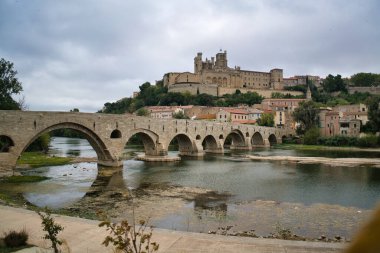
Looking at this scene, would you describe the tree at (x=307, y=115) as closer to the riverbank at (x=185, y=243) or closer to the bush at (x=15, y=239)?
the riverbank at (x=185, y=243)

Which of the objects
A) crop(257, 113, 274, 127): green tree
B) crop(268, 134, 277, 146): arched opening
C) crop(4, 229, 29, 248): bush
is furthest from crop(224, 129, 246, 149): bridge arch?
crop(4, 229, 29, 248): bush

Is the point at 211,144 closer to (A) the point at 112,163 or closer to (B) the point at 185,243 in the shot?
(A) the point at 112,163

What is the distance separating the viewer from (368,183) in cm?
2467

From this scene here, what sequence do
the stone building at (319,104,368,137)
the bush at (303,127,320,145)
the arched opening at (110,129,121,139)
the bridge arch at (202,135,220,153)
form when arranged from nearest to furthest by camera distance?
the arched opening at (110,129,121,139) → the bridge arch at (202,135,220,153) → the bush at (303,127,320,145) → the stone building at (319,104,368,137)

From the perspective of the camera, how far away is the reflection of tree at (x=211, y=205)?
16156 millimetres

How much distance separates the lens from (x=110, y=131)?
3375 cm

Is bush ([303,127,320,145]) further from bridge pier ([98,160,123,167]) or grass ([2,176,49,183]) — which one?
grass ([2,176,49,183])

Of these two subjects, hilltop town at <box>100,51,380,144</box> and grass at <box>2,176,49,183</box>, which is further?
hilltop town at <box>100,51,380,144</box>

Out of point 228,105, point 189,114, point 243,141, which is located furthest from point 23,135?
point 228,105

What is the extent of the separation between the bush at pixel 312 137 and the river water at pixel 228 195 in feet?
108

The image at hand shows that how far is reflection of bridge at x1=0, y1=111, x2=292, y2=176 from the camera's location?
26062 mm

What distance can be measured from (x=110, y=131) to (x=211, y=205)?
18158mm

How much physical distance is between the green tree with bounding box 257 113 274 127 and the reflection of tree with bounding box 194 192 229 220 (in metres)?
57.7

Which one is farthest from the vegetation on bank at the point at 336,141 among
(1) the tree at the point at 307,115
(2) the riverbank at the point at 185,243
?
(2) the riverbank at the point at 185,243
